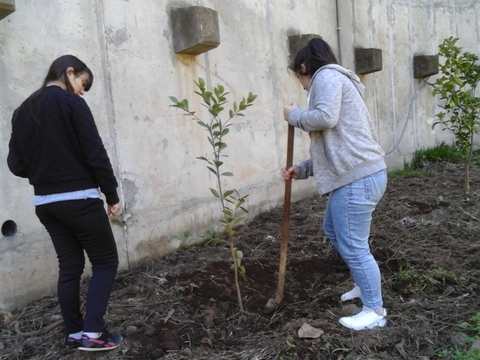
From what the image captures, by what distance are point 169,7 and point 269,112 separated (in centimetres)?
170

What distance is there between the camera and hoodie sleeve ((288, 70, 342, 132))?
8.58 ft

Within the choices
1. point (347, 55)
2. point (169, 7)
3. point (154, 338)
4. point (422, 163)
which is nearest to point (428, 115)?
point (422, 163)

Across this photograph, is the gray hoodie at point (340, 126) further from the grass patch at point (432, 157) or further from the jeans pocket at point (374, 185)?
the grass patch at point (432, 157)

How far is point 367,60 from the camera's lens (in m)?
6.88

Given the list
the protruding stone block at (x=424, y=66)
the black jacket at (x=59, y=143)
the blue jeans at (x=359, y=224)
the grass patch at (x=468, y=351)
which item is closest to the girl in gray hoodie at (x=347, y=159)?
the blue jeans at (x=359, y=224)

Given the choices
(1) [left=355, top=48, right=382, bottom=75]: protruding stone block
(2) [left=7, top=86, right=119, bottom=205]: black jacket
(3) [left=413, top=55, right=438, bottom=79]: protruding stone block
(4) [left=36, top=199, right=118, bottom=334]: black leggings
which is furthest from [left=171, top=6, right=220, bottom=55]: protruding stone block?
(3) [left=413, top=55, right=438, bottom=79]: protruding stone block

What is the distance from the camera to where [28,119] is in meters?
2.51

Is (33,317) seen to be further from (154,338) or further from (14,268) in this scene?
(154,338)

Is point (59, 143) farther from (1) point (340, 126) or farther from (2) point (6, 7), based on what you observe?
(1) point (340, 126)

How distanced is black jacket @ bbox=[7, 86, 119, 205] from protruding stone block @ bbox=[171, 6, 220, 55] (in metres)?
→ 1.92

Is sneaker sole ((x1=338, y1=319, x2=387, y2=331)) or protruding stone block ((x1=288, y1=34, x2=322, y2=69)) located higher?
protruding stone block ((x1=288, y1=34, x2=322, y2=69))

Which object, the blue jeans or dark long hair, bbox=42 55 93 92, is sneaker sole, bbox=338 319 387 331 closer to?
the blue jeans

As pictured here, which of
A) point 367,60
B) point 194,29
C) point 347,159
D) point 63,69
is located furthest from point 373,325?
point 367,60

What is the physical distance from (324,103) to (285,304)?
1.35m
